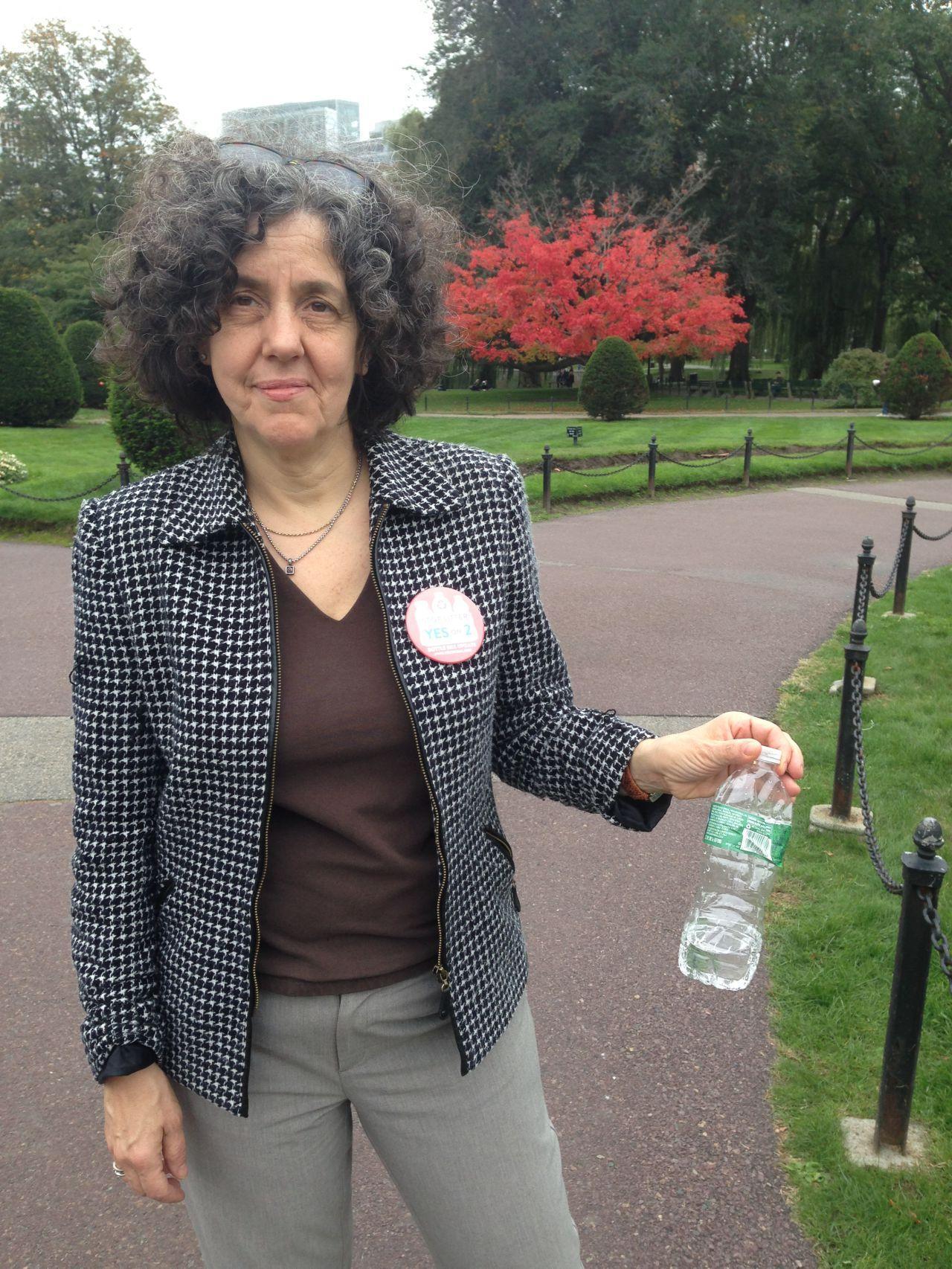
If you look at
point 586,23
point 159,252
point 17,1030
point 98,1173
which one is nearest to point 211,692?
point 159,252

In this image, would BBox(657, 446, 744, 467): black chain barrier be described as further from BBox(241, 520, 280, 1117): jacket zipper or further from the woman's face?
BBox(241, 520, 280, 1117): jacket zipper

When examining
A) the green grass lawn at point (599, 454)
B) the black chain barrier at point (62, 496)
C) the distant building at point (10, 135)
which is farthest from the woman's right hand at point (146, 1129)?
the distant building at point (10, 135)

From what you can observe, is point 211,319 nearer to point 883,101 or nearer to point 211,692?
point 211,692

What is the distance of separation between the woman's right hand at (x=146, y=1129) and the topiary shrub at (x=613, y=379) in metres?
25.3

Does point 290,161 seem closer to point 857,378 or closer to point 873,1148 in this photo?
point 873,1148

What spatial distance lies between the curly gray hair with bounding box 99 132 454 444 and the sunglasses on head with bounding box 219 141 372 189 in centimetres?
1

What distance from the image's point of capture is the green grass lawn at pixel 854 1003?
2.77 meters

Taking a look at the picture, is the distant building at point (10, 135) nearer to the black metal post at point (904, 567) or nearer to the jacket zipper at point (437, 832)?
the black metal post at point (904, 567)

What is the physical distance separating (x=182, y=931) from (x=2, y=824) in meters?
3.86

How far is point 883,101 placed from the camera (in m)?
37.0

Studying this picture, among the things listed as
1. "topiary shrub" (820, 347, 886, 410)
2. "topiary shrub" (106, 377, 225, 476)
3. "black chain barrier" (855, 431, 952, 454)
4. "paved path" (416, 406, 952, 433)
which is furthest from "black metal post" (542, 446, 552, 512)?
"topiary shrub" (820, 347, 886, 410)

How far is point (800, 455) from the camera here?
65.3ft

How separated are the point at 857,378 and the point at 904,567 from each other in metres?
25.5

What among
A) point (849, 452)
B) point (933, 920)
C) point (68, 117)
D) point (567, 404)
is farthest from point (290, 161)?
point (68, 117)
